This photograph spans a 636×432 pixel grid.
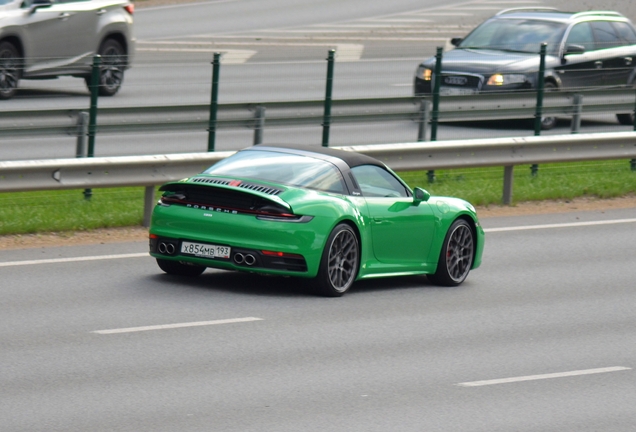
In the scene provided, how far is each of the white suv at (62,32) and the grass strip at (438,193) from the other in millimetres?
3908

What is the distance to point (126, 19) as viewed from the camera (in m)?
25.1

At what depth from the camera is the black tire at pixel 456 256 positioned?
41.7ft

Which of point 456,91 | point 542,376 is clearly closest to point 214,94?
point 456,91

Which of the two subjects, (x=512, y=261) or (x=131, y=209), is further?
(x=131, y=209)

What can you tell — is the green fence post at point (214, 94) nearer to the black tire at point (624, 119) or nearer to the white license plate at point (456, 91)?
the white license plate at point (456, 91)

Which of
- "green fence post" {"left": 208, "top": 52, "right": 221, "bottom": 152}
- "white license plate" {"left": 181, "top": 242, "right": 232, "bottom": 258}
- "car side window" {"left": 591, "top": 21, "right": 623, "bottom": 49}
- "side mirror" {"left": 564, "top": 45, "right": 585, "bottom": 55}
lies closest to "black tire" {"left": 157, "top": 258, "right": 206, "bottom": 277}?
"white license plate" {"left": 181, "top": 242, "right": 232, "bottom": 258}

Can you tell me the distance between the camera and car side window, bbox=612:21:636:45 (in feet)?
82.5

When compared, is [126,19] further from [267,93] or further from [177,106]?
[177,106]

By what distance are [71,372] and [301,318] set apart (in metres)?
2.53

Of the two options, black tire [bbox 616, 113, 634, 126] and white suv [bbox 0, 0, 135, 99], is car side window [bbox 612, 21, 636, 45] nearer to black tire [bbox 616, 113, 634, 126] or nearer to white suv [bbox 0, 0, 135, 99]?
black tire [bbox 616, 113, 634, 126]

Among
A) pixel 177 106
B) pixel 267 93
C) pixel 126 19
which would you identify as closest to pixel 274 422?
pixel 177 106

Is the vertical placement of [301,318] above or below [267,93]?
below

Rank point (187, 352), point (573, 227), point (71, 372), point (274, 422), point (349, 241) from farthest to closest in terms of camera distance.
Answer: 1. point (573, 227)
2. point (349, 241)
3. point (187, 352)
4. point (71, 372)
5. point (274, 422)

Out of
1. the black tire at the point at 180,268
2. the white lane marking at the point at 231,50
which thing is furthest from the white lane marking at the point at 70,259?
the white lane marking at the point at 231,50
